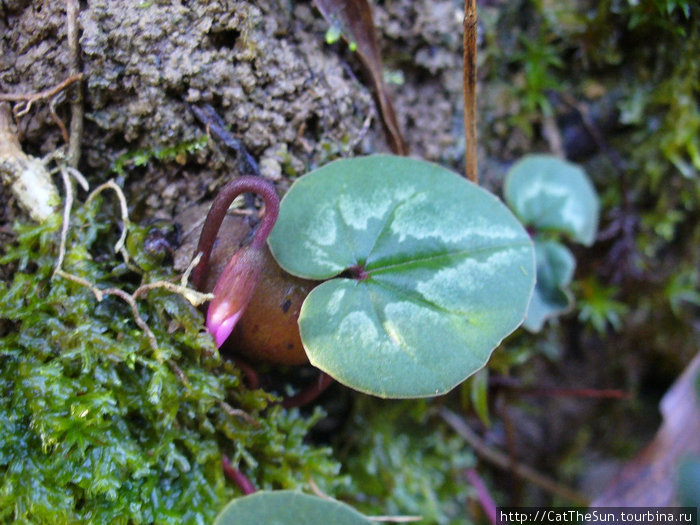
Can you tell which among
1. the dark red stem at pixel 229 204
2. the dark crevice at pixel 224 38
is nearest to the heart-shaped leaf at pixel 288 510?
the dark red stem at pixel 229 204

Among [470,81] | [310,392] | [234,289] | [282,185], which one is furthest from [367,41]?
[310,392]

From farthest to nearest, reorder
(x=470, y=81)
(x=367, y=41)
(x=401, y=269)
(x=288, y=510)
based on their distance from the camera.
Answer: (x=367, y=41)
(x=470, y=81)
(x=401, y=269)
(x=288, y=510)

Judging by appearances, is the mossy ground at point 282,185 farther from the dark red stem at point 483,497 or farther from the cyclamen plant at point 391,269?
the cyclamen plant at point 391,269

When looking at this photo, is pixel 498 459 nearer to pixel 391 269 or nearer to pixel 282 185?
pixel 391 269

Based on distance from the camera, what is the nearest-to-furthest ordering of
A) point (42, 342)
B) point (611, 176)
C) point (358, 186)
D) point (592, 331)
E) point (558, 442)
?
1. point (42, 342)
2. point (358, 186)
3. point (611, 176)
4. point (592, 331)
5. point (558, 442)

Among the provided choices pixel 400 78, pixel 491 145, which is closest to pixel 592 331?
pixel 491 145

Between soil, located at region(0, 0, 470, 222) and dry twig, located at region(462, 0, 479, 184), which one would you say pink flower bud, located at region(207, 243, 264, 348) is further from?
dry twig, located at region(462, 0, 479, 184)

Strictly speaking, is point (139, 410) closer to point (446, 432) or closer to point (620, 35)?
point (446, 432)
